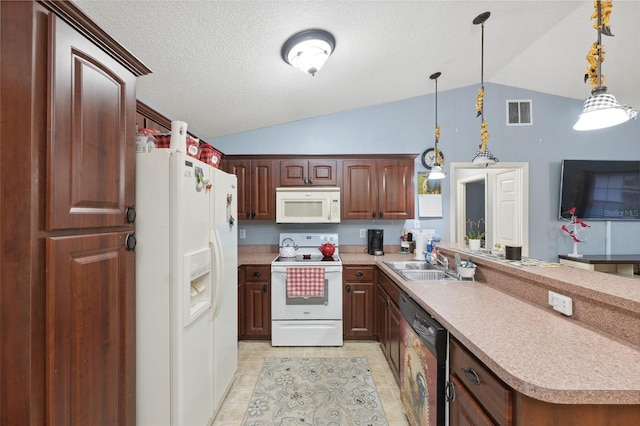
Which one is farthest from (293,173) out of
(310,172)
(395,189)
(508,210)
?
(508,210)

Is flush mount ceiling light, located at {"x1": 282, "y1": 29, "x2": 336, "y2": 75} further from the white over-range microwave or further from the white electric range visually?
the white electric range

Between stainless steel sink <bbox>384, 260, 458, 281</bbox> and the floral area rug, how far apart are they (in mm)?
938

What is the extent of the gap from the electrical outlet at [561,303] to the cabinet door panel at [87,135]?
2.10 meters

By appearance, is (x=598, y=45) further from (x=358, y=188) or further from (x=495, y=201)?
(x=495, y=201)

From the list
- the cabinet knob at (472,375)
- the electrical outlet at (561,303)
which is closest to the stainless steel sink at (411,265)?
the electrical outlet at (561,303)

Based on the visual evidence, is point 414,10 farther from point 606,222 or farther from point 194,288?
point 606,222

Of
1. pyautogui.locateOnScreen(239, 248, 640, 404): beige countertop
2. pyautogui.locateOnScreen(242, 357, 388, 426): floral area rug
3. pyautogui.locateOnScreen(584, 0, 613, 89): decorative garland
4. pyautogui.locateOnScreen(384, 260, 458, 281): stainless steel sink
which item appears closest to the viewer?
pyautogui.locateOnScreen(239, 248, 640, 404): beige countertop

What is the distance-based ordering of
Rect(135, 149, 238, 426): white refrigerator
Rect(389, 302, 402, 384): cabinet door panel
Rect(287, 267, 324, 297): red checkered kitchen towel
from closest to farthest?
Rect(135, 149, 238, 426): white refrigerator
Rect(389, 302, 402, 384): cabinet door panel
Rect(287, 267, 324, 297): red checkered kitchen towel

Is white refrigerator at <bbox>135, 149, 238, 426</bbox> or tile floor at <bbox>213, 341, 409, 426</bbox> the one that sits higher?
white refrigerator at <bbox>135, 149, 238, 426</bbox>

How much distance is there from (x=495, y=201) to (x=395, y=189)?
1.89 metres

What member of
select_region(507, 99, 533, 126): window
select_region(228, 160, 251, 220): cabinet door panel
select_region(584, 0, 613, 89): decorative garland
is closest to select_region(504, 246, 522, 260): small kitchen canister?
select_region(584, 0, 613, 89): decorative garland

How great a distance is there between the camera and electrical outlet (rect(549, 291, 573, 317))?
1208mm

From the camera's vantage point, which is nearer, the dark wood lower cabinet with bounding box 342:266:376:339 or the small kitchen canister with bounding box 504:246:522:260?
the small kitchen canister with bounding box 504:246:522:260

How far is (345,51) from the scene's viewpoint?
1.97 m
